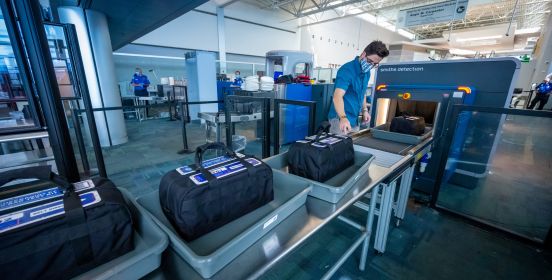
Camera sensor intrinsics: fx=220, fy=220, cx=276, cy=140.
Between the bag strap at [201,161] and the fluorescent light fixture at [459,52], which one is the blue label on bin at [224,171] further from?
the fluorescent light fixture at [459,52]

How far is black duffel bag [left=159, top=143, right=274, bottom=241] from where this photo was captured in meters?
0.70

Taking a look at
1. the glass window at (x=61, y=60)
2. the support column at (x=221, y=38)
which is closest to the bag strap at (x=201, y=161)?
the glass window at (x=61, y=60)

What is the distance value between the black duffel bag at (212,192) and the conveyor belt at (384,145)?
1185 mm

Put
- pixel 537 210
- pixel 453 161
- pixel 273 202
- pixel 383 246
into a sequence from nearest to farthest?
1. pixel 273 202
2. pixel 383 246
3. pixel 537 210
4. pixel 453 161

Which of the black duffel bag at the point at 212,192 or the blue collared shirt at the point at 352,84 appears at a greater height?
the blue collared shirt at the point at 352,84

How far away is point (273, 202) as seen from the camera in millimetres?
959

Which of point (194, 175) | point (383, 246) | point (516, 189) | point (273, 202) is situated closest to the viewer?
point (194, 175)

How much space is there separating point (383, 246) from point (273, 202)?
125 cm

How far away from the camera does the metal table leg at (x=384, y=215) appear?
1509 millimetres

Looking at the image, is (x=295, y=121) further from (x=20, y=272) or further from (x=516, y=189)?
(x=20, y=272)

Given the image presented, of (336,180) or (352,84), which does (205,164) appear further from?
(352,84)

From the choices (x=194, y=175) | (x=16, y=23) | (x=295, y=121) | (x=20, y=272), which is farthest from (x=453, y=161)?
(x=16, y=23)

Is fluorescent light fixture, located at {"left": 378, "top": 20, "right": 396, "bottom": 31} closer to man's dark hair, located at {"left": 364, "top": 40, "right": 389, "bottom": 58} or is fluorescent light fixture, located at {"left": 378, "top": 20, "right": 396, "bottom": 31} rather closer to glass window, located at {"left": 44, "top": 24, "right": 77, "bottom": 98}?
man's dark hair, located at {"left": 364, "top": 40, "right": 389, "bottom": 58}

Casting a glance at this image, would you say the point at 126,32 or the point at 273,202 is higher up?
the point at 126,32
